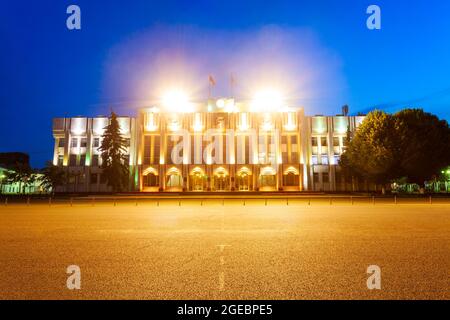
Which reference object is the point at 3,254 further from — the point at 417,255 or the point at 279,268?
the point at 417,255

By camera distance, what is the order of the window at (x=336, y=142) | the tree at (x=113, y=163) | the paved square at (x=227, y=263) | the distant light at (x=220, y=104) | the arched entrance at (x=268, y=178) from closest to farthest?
1. the paved square at (x=227, y=263)
2. the tree at (x=113, y=163)
3. the arched entrance at (x=268, y=178)
4. the window at (x=336, y=142)
5. the distant light at (x=220, y=104)

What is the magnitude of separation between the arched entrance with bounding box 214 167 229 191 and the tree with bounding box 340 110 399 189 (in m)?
24.5

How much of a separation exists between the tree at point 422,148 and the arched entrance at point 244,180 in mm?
27377

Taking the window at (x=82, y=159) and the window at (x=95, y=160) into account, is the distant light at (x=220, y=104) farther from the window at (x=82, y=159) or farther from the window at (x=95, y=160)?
the window at (x=82, y=159)

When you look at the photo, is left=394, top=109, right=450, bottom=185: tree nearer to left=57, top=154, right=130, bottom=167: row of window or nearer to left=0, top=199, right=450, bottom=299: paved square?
left=0, top=199, right=450, bottom=299: paved square

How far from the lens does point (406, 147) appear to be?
3788 cm

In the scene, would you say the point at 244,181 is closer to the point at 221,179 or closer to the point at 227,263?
the point at 221,179

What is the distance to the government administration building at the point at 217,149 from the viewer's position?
59.4 metres

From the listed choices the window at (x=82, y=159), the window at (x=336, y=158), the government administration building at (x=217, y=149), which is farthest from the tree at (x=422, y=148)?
the window at (x=82, y=159)

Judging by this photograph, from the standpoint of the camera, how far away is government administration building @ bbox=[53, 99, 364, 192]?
59.4m

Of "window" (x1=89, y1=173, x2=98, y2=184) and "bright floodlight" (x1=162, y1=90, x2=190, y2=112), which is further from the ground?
"bright floodlight" (x1=162, y1=90, x2=190, y2=112)

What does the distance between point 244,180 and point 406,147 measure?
29.2 meters

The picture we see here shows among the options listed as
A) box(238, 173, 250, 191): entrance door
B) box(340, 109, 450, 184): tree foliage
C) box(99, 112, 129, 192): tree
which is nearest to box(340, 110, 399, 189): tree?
box(340, 109, 450, 184): tree foliage
